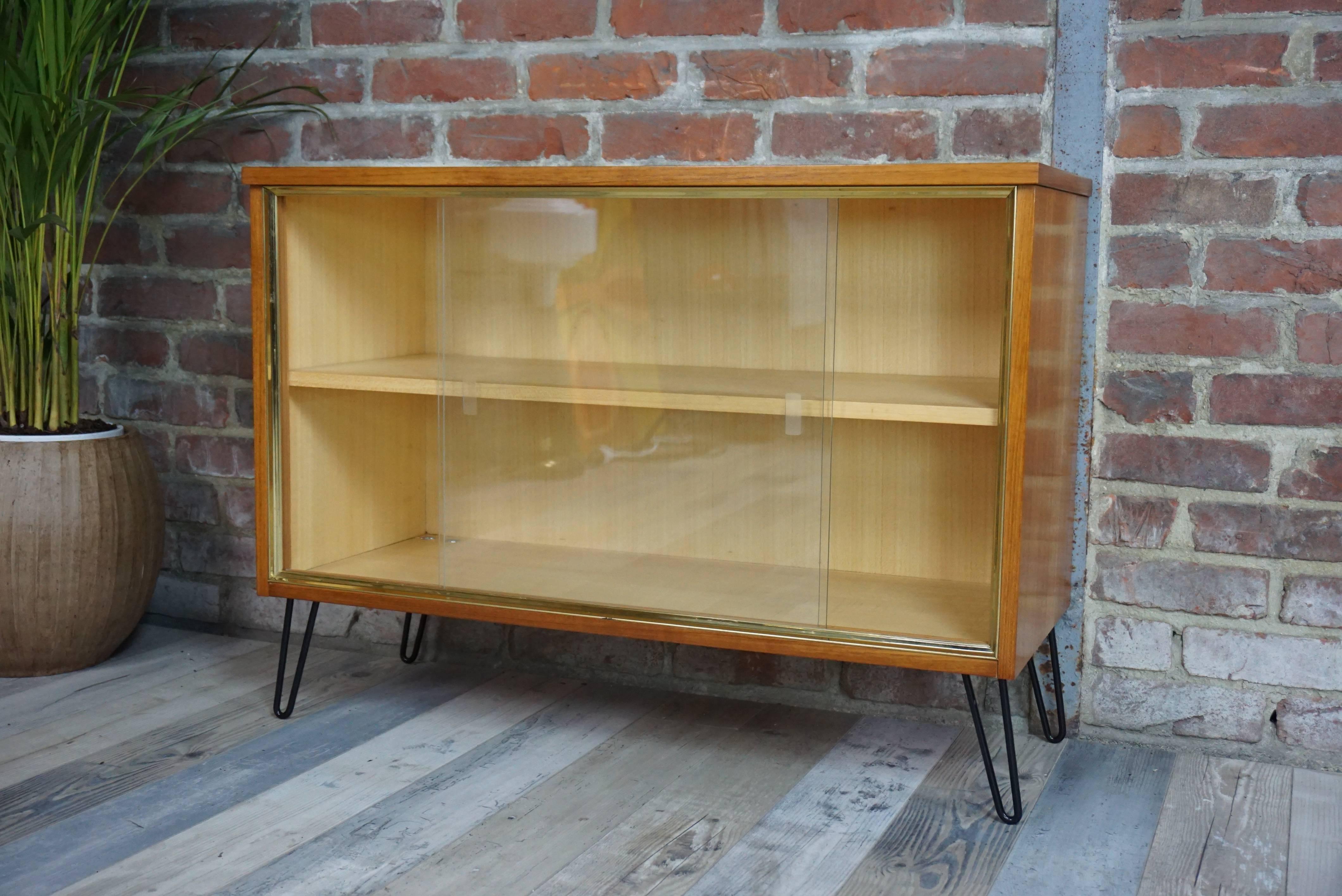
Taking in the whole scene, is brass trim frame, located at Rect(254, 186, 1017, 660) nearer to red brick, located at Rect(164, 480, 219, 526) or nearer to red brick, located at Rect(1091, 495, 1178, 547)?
red brick, located at Rect(1091, 495, 1178, 547)

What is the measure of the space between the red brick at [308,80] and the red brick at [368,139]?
0.14ft

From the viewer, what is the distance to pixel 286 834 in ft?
5.12

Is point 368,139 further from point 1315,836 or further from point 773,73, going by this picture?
point 1315,836

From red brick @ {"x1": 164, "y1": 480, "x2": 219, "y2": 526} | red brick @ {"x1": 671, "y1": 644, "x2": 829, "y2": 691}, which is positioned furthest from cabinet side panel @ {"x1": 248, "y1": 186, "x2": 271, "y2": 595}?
red brick @ {"x1": 671, "y1": 644, "x2": 829, "y2": 691}

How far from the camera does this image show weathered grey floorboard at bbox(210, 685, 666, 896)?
1.45 m

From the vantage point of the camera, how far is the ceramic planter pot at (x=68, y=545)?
206 centimetres

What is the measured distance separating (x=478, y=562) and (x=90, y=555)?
2.35 feet

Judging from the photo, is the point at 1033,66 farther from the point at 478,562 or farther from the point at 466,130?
the point at 478,562

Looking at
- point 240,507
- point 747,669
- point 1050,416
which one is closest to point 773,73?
point 1050,416

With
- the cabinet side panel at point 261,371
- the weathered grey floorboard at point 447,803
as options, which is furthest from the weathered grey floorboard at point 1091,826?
the cabinet side panel at point 261,371

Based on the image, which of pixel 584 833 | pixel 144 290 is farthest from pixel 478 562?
pixel 144 290

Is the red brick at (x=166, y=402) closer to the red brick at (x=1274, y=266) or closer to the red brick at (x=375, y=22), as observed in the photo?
the red brick at (x=375, y=22)

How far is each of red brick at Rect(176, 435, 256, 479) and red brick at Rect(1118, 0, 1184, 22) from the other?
160cm

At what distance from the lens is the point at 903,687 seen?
6.61 feet
